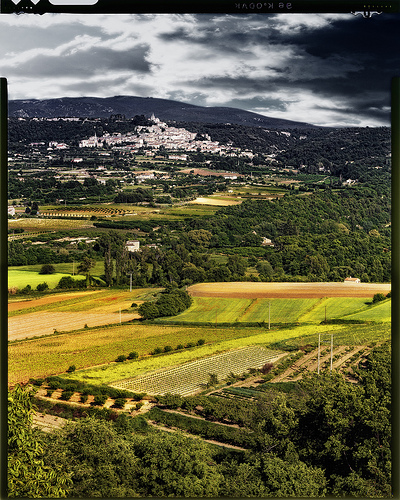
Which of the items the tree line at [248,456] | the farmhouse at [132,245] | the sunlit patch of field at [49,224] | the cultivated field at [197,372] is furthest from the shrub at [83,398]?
the farmhouse at [132,245]

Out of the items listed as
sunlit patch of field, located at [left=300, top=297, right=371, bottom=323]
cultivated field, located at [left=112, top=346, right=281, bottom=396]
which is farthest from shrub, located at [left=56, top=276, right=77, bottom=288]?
sunlit patch of field, located at [left=300, top=297, right=371, bottom=323]

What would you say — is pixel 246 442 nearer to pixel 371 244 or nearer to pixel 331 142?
pixel 371 244

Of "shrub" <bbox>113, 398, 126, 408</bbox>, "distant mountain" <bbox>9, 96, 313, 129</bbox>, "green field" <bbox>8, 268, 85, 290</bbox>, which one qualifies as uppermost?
"distant mountain" <bbox>9, 96, 313, 129</bbox>

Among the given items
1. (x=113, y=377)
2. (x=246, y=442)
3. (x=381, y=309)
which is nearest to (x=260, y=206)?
(x=381, y=309)

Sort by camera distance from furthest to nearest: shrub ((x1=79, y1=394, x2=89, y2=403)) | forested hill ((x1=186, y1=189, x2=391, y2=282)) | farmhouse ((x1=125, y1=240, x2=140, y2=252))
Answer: farmhouse ((x1=125, y1=240, x2=140, y2=252)) < forested hill ((x1=186, y1=189, x2=391, y2=282)) < shrub ((x1=79, y1=394, x2=89, y2=403))

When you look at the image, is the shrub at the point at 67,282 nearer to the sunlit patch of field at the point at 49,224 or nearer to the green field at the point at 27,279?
the green field at the point at 27,279

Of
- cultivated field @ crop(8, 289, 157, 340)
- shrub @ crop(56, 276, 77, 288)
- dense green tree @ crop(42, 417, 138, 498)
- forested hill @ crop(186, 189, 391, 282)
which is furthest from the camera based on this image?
shrub @ crop(56, 276, 77, 288)

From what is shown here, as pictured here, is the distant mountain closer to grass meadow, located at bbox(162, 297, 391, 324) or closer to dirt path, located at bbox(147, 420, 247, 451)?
grass meadow, located at bbox(162, 297, 391, 324)

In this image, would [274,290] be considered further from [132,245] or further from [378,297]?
[132,245]
